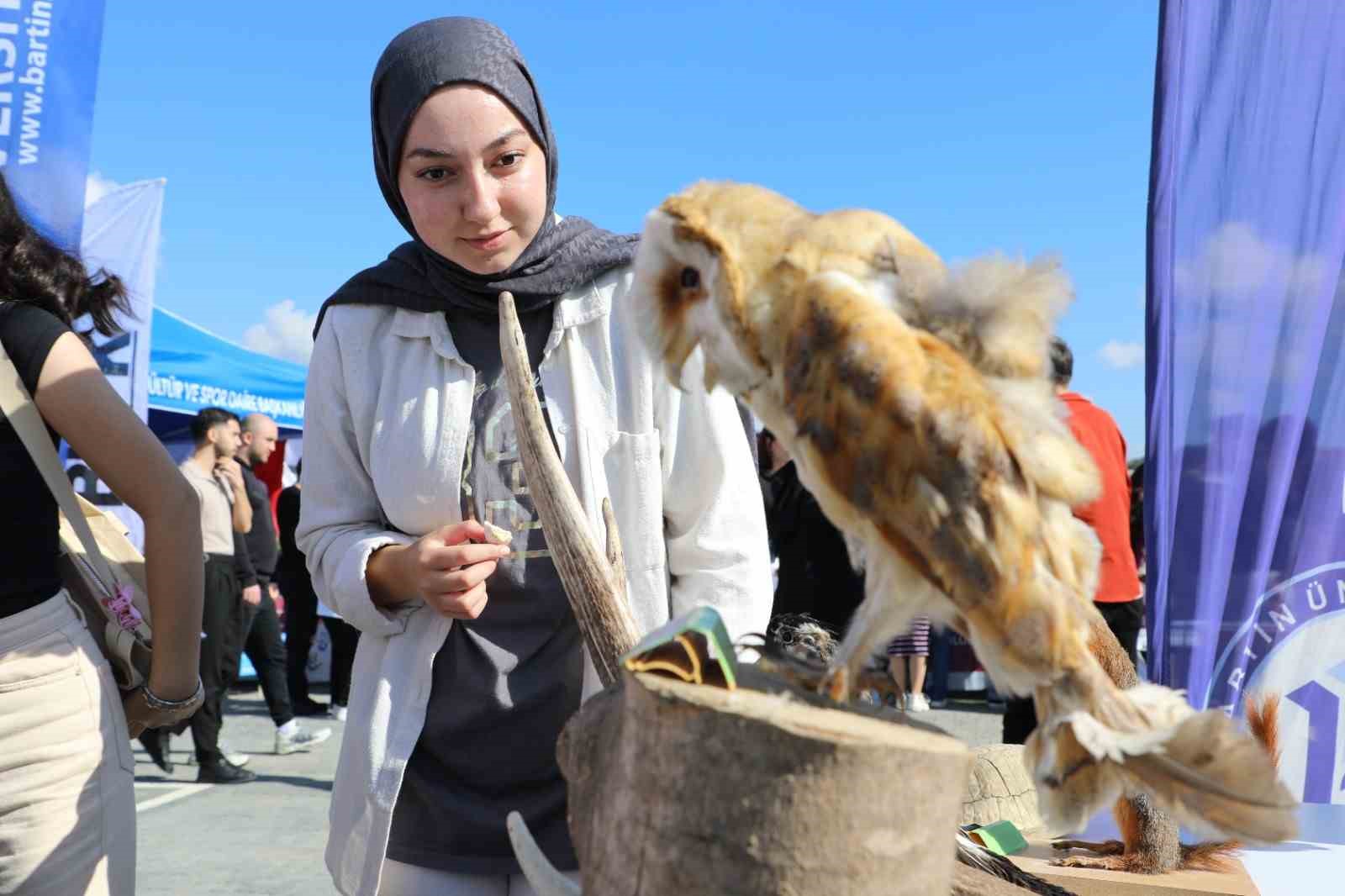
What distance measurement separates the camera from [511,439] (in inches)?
64.1

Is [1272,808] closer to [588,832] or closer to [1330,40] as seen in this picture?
[588,832]

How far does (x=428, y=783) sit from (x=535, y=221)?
2.92 ft

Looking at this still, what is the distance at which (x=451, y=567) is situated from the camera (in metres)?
1.43

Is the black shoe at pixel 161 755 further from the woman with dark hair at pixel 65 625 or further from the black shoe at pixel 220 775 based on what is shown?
the woman with dark hair at pixel 65 625

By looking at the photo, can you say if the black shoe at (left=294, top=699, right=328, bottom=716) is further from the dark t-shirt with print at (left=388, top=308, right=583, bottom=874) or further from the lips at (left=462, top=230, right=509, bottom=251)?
the lips at (left=462, top=230, right=509, bottom=251)

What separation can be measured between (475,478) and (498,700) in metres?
0.34

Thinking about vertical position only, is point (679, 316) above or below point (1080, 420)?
below

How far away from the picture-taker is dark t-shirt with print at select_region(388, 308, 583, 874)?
62.2 inches

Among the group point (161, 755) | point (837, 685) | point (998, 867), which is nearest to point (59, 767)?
point (837, 685)

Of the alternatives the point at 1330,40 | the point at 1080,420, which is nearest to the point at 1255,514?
the point at 1080,420

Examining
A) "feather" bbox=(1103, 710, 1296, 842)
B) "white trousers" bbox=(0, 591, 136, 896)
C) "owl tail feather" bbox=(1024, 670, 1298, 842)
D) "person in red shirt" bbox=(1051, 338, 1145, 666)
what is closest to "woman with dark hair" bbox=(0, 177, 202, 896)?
"white trousers" bbox=(0, 591, 136, 896)

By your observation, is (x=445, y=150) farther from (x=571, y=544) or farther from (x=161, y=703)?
(x=161, y=703)

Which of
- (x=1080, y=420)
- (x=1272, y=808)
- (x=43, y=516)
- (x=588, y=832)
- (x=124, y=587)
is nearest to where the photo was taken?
(x=1272, y=808)

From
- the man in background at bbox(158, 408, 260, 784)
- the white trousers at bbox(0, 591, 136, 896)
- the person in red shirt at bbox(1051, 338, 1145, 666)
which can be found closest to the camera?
the white trousers at bbox(0, 591, 136, 896)
